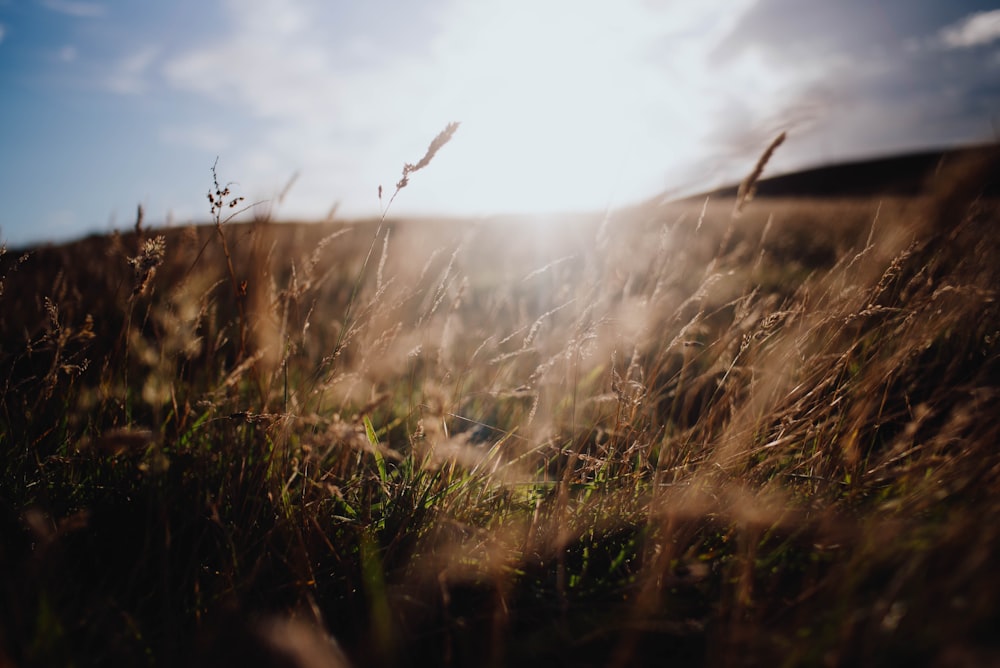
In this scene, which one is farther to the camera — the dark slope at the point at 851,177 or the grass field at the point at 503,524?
the dark slope at the point at 851,177

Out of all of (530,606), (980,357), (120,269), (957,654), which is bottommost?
(530,606)

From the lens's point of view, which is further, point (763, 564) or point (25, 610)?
point (763, 564)

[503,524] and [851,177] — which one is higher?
[851,177]

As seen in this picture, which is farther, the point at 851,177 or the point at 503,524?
the point at 851,177

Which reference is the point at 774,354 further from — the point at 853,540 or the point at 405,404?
the point at 405,404

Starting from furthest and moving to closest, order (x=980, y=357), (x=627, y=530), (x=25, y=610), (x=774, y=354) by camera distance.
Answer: (x=980, y=357) < (x=774, y=354) < (x=627, y=530) < (x=25, y=610)

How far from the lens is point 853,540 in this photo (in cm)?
111

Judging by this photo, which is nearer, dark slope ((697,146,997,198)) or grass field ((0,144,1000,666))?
grass field ((0,144,1000,666))

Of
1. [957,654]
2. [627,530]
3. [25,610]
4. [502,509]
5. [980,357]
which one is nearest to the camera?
[957,654]

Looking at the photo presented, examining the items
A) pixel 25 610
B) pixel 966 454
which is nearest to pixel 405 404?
pixel 25 610

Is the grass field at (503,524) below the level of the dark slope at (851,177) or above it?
below

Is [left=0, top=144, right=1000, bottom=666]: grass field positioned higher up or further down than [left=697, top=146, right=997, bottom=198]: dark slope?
further down

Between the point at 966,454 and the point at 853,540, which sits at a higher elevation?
the point at 966,454

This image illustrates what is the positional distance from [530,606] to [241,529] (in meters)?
0.80
